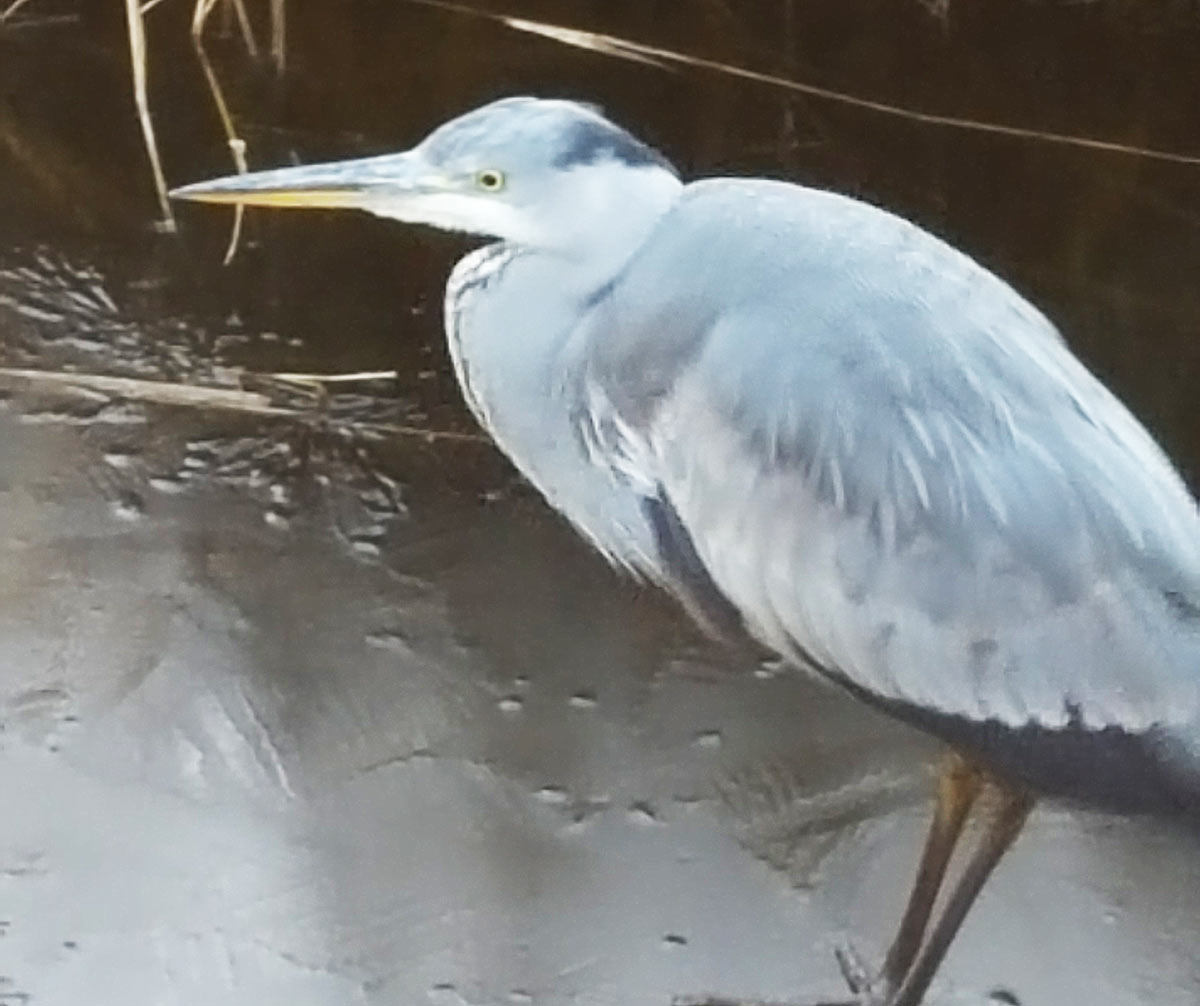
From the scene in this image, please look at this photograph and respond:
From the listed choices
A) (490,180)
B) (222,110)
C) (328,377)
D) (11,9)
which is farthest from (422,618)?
(11,9)

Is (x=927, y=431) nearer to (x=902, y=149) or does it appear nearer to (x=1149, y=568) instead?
(x=1149, y=568)

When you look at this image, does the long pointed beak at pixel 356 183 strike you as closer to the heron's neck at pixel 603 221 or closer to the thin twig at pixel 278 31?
the heron's neck at pixel 603 221

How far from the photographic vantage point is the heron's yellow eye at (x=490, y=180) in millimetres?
715

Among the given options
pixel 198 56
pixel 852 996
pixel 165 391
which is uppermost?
pixel 198 56

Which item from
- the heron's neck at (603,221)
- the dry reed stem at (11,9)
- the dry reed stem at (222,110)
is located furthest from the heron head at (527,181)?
the dry reed stem at (11,9)

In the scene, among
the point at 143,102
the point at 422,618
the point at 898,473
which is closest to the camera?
the point at 898,473

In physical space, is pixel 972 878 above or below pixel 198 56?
below

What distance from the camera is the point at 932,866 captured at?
0.78 meters

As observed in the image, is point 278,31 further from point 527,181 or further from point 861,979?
point 861,979

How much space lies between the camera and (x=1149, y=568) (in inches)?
26.2

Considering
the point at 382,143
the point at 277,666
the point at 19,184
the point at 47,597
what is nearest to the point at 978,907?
the point at 277,666

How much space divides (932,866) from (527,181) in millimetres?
298

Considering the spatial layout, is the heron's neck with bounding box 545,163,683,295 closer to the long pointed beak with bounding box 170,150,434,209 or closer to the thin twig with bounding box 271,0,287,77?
the long pointed beak with bounding box 170,150,434,209

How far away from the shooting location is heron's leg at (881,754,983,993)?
77cm
